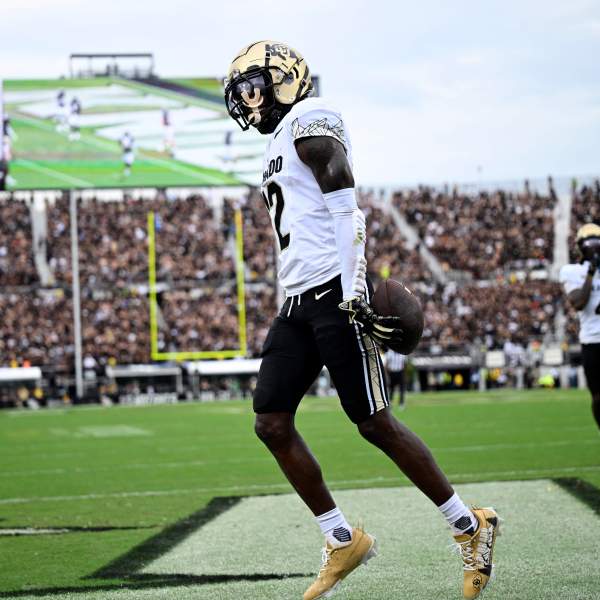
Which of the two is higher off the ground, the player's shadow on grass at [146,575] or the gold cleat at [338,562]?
the gold cleat at [338,562]

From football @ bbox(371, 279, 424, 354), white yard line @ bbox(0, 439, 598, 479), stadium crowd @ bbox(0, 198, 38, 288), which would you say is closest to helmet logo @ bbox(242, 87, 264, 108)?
football @ bbox(371, 279, 424, 354)

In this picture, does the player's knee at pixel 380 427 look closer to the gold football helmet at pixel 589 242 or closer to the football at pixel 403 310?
the football at pixel 403 310

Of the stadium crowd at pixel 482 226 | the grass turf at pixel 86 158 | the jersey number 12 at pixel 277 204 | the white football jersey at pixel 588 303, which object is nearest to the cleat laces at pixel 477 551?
the jersey number 12 at pixel 277 204

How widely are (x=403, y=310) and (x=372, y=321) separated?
0.14 meters

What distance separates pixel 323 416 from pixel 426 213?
68.0 feet

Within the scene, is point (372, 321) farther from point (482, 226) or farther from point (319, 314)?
point (482, 226)

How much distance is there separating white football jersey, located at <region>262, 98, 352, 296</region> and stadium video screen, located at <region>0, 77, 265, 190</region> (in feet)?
90.9

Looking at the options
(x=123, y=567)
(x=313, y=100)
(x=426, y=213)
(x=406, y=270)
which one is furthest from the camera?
(x=426, y=213)

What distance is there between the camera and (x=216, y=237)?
37.5 m

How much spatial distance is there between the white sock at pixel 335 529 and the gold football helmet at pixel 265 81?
5.40 feet

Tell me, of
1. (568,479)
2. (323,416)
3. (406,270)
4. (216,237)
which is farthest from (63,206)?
(568,479)

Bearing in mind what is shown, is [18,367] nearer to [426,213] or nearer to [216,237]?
[216,237]

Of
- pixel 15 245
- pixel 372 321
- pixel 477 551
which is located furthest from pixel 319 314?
pixel 15 245

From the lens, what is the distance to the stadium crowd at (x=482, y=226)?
37.5 m
